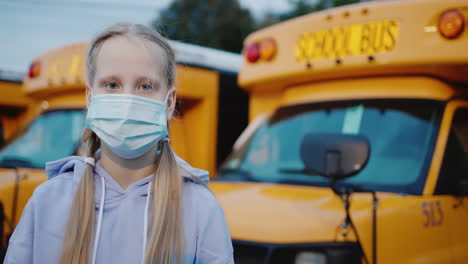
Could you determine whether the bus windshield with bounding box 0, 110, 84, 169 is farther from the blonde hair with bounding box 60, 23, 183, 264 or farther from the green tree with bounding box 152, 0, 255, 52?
the green tree with bounding box 152, 0, 255, 52

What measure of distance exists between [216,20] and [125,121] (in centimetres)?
2721

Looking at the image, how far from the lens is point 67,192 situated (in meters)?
1.58

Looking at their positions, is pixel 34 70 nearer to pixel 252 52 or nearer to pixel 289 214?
pixel 252 52

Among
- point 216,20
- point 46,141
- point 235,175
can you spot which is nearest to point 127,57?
point 235,175

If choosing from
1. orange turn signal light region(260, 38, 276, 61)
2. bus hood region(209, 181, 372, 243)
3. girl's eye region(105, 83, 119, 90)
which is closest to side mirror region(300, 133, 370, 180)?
bus hood region(209, 181, 372, 243)

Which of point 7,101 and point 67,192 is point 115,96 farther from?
point 7,101

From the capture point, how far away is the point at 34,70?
19.2 ft

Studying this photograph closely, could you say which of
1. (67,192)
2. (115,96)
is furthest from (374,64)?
(67,192)

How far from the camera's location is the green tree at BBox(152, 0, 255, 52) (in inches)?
1078

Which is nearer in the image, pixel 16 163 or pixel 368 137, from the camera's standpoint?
pixel 368 137

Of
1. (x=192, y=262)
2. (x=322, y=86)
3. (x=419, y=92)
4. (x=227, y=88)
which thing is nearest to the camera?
(x=192, y=262)

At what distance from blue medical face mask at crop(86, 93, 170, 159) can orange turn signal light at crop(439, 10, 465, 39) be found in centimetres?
220

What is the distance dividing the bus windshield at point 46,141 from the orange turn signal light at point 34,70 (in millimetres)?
573

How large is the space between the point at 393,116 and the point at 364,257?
121 cm
